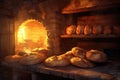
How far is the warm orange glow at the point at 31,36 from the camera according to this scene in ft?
11.1

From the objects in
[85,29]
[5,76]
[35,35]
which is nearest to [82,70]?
[85,29]

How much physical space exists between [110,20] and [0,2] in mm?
1961

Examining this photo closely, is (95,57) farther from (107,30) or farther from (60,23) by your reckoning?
(60,23)

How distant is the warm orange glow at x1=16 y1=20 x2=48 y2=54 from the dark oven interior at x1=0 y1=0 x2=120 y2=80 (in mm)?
73

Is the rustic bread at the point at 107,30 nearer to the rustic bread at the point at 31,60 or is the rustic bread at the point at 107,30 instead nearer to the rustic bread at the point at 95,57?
the rustic bread at the point at 95,57

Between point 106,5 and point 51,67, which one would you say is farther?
point 106,5

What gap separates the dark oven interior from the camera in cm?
273

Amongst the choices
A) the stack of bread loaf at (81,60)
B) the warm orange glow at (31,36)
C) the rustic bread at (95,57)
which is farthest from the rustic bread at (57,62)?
the warm orange glow at (31,36)

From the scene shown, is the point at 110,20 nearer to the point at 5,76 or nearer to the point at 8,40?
the point at 8,40

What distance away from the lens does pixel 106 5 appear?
240 centimetres

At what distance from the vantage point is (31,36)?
3543 millimetres

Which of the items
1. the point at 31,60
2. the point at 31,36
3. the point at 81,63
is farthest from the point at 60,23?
the point at 81,63

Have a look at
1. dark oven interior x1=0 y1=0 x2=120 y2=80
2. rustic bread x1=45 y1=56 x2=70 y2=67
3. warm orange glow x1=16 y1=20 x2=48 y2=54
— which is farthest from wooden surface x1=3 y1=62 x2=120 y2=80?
warm orange glow x1=16 y1=20 x2=48 y2=54

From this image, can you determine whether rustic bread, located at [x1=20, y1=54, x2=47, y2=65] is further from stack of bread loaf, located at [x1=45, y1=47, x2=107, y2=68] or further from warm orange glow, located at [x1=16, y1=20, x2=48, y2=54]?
warm orange glow, located at [x1=16, y1=20, x2=48, y2=54]
